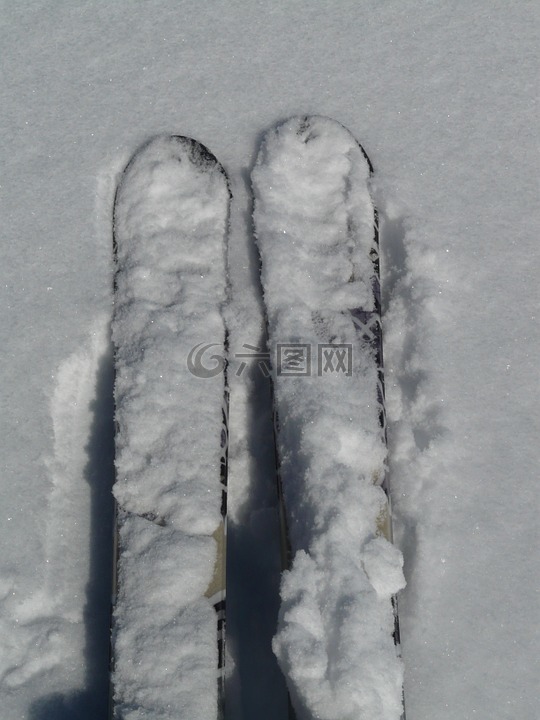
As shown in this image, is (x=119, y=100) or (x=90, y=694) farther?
(x=119, y=100)

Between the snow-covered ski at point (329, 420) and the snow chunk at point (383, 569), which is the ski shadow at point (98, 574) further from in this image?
the snow chunk at point (383, 569)

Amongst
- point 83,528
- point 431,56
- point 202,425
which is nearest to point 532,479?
point 202,425

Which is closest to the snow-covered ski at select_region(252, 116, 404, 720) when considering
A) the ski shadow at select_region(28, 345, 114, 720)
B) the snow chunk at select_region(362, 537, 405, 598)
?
the snow chunk at select_region(362, 537, 405, 598)

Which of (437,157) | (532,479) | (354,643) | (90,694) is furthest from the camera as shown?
(437,157)

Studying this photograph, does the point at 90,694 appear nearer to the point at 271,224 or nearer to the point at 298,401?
the point at 298,401

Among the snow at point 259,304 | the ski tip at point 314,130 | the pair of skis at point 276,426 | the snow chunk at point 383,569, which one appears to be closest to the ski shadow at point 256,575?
the snow at point 259,304

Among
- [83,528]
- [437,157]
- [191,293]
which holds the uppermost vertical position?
[437,157]

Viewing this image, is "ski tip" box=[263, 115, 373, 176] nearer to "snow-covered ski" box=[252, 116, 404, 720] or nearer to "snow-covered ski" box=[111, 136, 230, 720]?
"snow-covered ski" box=[252, 116, 404, 720]

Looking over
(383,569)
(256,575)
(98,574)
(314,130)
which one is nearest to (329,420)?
(383,569)
